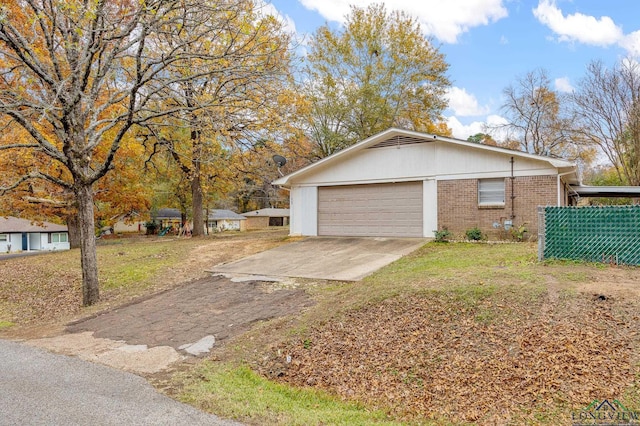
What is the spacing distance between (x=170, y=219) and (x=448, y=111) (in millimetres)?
31062

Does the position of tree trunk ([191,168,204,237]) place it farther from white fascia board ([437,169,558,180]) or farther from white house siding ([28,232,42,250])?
white house siding ([28,232,42,250])

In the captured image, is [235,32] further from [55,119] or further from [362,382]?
[362,382]

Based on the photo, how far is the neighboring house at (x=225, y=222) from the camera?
150ft

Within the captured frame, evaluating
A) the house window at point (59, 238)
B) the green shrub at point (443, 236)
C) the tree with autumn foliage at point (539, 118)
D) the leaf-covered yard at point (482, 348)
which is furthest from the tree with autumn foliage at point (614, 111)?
the house window at point (59, 238)

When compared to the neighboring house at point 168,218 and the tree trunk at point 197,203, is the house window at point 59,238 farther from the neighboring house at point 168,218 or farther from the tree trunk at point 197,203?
the tree trunk at point 197,203

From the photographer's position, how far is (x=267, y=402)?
4.12 metres

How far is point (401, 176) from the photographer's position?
1503cm

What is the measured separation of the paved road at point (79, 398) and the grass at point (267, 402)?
22 centimetres

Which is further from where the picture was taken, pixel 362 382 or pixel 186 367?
pixel 186 367

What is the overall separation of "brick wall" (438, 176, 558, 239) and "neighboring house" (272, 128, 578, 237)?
0.09ft

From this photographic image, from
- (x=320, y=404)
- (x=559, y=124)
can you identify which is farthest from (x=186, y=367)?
(x=559, y=124)

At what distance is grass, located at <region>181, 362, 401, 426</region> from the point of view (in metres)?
3.76

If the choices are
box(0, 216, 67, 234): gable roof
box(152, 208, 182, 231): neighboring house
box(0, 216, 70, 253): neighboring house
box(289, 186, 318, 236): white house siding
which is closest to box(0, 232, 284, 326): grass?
box(289, 186, 318, 236): white house siding

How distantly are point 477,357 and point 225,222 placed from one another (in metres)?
45.0
